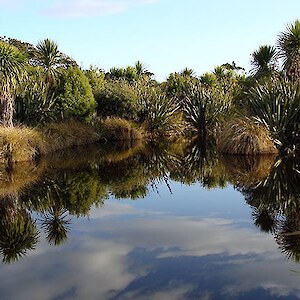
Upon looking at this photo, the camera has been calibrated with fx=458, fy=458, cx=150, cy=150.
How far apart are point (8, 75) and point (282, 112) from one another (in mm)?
12173

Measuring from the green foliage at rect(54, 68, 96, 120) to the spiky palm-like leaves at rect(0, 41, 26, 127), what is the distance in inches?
225

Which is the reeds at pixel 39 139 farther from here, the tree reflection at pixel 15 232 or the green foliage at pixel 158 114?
the tree reflection at pixel 15 232

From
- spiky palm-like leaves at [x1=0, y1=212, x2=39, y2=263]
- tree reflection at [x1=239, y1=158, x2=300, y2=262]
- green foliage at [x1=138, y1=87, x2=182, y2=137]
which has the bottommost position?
spiky palm-like leaves at [x1=0, y1=212, x2=39, y2=263]

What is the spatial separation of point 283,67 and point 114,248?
60.2 feet

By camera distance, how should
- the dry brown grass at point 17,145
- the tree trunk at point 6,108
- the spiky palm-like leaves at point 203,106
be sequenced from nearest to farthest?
1. the dry brown grass at point 17,145
2. the tree trunk at point 6,108
3. the spiky palm-like leaves at point 203,106

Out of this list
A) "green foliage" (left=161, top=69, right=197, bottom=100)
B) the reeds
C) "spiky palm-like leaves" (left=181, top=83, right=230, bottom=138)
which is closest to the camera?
the reeds

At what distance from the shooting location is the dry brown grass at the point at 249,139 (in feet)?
66.6

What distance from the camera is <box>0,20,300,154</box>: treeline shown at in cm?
2030

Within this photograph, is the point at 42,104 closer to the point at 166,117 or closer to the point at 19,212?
the point at 166,117

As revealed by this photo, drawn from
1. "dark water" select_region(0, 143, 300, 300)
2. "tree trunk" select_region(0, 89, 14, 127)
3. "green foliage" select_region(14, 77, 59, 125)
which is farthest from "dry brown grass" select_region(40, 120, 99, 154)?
"dark water" select_region(0, 143, 300, 300)

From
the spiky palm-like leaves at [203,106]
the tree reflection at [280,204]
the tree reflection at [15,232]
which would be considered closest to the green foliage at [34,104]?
the spiky palm-like leaves at [203,106]

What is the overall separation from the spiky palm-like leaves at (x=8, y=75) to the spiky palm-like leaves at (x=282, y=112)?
11.0m

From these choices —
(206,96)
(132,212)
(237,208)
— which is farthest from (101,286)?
(206,96)

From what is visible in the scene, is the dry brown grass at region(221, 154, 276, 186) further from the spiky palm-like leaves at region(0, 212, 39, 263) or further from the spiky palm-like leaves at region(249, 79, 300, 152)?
the spiky palm-like leaves at region(0, 212, 39, 263)
